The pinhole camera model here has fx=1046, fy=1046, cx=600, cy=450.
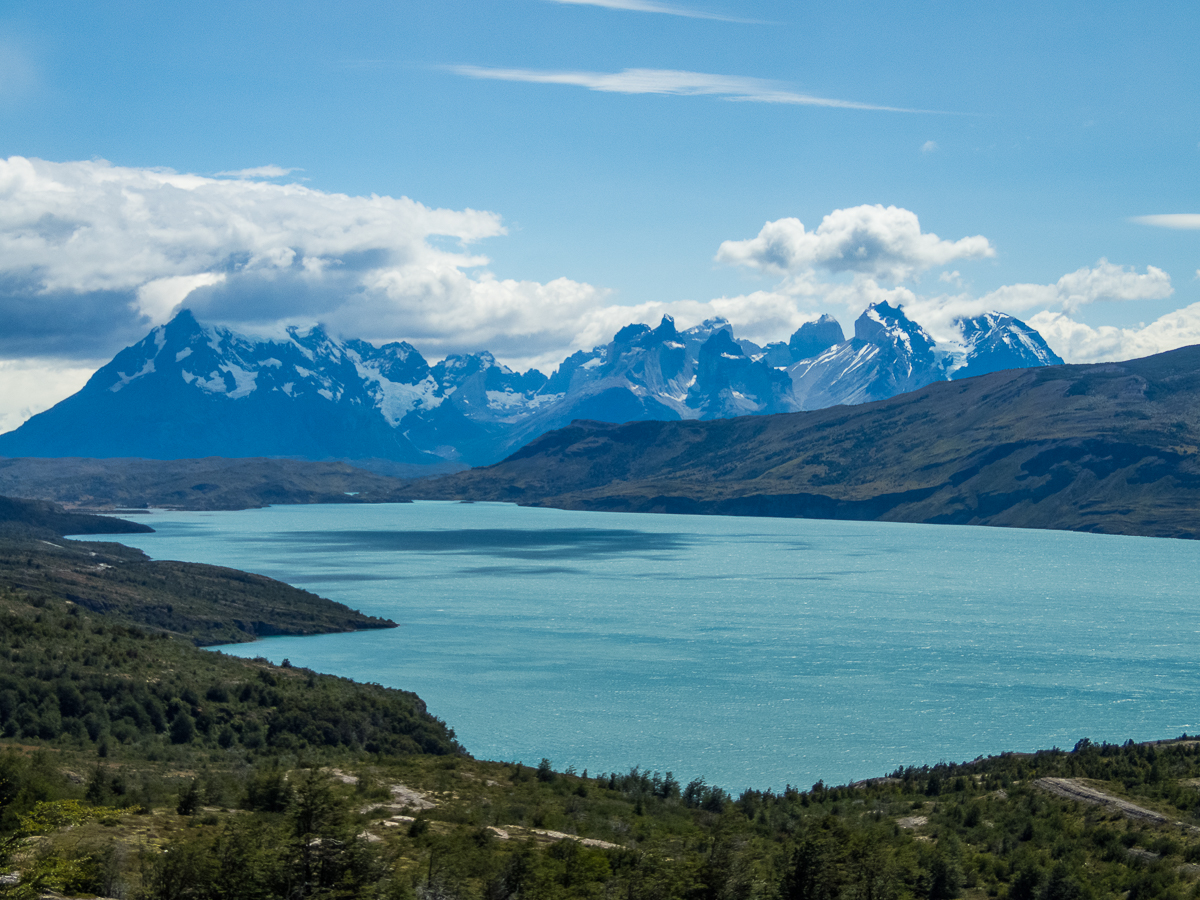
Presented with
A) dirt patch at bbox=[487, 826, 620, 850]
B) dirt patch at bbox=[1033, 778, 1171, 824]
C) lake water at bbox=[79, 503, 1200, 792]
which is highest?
dirt patch at bbox=[487, 826, 620, 850]

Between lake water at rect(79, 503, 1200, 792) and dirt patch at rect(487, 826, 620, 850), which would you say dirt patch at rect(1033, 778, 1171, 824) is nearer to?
dirt patch at rect(487, 826, 620, 850)

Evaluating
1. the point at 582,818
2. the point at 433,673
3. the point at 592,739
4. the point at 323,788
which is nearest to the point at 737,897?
the point at 323,788

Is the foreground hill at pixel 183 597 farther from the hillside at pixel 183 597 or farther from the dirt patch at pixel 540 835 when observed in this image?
the dirt patch at pixel 540 835

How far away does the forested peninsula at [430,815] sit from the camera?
26.3 meters

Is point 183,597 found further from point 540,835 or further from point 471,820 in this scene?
point 540,835

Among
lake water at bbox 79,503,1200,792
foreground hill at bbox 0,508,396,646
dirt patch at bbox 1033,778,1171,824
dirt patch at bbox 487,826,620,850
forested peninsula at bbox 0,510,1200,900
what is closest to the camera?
forested peninsula at bbox 0,510,1200,900

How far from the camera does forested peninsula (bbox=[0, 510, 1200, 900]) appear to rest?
26.3m

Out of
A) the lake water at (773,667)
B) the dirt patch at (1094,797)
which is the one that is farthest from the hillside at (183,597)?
the dirt patch at (1094,797)

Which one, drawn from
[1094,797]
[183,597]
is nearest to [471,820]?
[1094,797]

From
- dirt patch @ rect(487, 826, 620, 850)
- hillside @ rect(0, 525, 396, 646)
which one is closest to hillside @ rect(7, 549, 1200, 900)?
dirt patch @ rect(487, 826, 620, 850)

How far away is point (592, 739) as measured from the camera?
8100 centimetres

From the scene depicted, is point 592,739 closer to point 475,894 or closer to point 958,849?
point 958,849

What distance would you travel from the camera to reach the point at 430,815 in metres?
37.4

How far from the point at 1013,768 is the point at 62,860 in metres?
46.1
